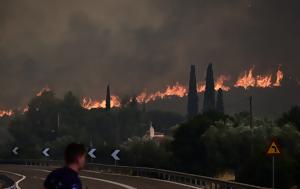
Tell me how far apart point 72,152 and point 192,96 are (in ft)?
443

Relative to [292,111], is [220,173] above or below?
below

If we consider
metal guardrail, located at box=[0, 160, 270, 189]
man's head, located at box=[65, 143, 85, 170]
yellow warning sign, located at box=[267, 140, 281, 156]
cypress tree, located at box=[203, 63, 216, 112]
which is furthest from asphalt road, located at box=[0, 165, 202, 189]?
cypress tree, located at box=[203, 63, 216, 112]

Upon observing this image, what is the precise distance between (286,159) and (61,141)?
3442 inches

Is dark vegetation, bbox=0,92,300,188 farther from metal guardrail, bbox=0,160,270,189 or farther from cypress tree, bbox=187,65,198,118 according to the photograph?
cypress tree, bbox=187,65,198,118

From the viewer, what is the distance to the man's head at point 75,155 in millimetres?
6582

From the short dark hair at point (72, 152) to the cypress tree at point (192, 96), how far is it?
128 metres

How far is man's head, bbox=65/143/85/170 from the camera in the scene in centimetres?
658

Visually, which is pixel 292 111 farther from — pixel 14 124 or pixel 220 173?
pixel 14 124

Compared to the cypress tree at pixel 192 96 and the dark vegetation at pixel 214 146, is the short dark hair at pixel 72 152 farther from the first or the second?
the cypress tree at pixel 192 96

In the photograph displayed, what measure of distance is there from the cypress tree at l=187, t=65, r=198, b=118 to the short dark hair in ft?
420

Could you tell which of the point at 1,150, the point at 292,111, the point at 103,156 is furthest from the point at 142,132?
the point at 292,111

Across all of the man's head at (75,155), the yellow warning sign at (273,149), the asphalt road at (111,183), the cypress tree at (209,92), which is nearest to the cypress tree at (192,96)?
the cypress tree at (209,92)

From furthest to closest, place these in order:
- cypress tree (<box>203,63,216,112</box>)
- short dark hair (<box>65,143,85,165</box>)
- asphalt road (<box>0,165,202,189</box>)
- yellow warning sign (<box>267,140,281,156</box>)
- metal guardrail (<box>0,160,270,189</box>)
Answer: cypress tree (<box>203,63,216,112</box>)
asphalt road (<box>0,165,202,189</box>)
metal guardrail (<box>0,160,270,189</box>)
yellow warning sign (<box>267,140,281,156</box>)
short dark hair (<box>65,143,85,165</box>)

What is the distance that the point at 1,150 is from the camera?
13075 centimetres
